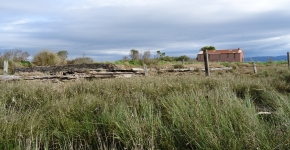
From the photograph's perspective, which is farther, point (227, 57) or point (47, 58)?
point (227, 57)

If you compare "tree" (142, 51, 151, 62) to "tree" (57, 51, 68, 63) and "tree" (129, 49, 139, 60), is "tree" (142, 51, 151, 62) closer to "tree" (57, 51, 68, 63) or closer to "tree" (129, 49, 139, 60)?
"tree" (129, 49, 139, 60)

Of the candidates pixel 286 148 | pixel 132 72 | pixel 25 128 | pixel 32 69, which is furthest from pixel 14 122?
pixel 32 69

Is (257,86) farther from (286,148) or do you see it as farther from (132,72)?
(132,72)

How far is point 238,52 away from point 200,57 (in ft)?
22.3

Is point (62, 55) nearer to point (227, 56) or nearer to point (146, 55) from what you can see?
point (146, 55)

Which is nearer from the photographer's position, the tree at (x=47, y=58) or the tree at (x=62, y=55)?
the tree at (x=47, y=58)

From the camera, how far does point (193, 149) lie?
2650 mm

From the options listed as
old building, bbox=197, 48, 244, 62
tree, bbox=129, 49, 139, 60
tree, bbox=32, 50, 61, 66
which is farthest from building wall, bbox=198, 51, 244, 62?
tree, bbox=32, 50, 61, 66

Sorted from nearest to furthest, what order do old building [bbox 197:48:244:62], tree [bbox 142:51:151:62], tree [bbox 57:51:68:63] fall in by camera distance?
tree [bbox 142:51:151:62]
tree [bbox 57:51:68:63]
old building [bbox 197:48:244:62]

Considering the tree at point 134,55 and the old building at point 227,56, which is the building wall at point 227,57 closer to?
the old building at point 227,56

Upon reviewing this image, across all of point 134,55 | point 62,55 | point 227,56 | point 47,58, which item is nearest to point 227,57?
point 227,56

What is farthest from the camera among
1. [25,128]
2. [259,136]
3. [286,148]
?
[25,128]

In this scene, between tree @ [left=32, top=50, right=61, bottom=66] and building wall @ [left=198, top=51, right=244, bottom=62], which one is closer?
tree @ [left=32, top=50, right=61, bottom=66]

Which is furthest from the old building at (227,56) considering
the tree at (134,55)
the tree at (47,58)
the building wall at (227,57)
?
the tree at (47,58)
